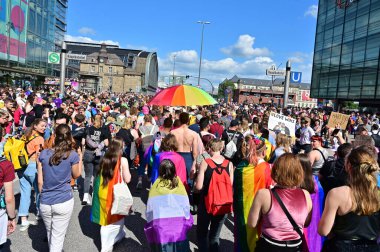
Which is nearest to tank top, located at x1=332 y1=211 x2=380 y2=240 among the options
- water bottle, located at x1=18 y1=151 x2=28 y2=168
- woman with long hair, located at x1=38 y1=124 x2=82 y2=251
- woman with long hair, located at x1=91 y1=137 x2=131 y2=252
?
woman with long hair, located at x1=91 y1=137 x2=131 y2=252

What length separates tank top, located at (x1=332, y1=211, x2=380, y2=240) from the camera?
2.64 m

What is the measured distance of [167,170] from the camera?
11.9 ft

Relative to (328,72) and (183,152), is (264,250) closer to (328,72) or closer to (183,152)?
(183,152)

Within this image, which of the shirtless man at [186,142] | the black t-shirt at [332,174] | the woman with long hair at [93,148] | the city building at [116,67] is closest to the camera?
the black t-shirt at [332,174]

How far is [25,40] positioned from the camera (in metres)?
34.8

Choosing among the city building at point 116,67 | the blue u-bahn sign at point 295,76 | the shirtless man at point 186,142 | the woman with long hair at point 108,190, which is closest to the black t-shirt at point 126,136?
the shirtless man at point 186,142

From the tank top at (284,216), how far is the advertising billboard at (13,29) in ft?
109

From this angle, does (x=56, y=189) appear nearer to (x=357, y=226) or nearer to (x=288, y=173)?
(x=288, y=173)

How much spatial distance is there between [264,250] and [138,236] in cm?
A: 264

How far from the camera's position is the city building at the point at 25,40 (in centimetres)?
3019

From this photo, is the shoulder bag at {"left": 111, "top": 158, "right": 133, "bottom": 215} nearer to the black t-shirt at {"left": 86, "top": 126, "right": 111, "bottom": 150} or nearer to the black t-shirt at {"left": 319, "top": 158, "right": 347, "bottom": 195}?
the black t-shirt at {"left": 86, "top": 126, "right": 111, "bottom": 150}

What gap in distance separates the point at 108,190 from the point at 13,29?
33515mm

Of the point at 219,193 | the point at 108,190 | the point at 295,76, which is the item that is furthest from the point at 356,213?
the point at 295,76

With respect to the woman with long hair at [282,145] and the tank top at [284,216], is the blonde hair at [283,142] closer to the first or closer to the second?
the woman with long hair at [282,145]
